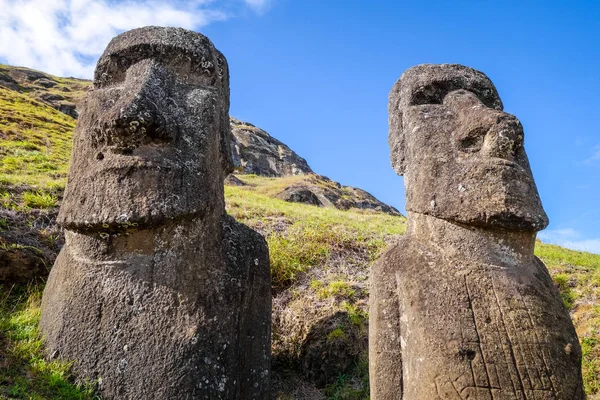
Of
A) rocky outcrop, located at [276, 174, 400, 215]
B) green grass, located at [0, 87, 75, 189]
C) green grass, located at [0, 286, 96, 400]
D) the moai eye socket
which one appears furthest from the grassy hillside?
rocky outcrop, located at [276, 174, 400, 215]

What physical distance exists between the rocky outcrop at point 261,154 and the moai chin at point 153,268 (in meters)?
41.6

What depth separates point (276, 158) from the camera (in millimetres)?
56500

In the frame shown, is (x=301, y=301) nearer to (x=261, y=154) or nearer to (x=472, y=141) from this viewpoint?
(x=472, y=141)

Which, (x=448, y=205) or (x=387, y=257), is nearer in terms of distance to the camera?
(x=448, y=205)

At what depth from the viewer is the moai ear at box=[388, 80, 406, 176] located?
4602 millimetres

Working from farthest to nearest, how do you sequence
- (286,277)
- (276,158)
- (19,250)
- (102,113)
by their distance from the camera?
(276,158)
(286,277)
(19,250)
(102,113)

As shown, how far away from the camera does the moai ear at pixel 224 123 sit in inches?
182

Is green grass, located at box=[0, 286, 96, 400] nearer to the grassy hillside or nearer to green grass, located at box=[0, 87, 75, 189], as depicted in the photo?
the grassy hillside

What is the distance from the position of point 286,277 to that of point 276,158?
1958 inches

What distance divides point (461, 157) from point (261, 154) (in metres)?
51.2

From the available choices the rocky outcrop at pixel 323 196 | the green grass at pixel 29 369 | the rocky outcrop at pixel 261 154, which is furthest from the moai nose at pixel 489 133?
the rocky outcrop at pixel 261 154

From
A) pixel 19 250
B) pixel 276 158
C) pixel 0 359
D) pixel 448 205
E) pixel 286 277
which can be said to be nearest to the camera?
pixel 0 359

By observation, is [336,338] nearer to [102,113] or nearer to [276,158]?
[102,113]

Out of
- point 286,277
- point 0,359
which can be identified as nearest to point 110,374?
point 0,359
